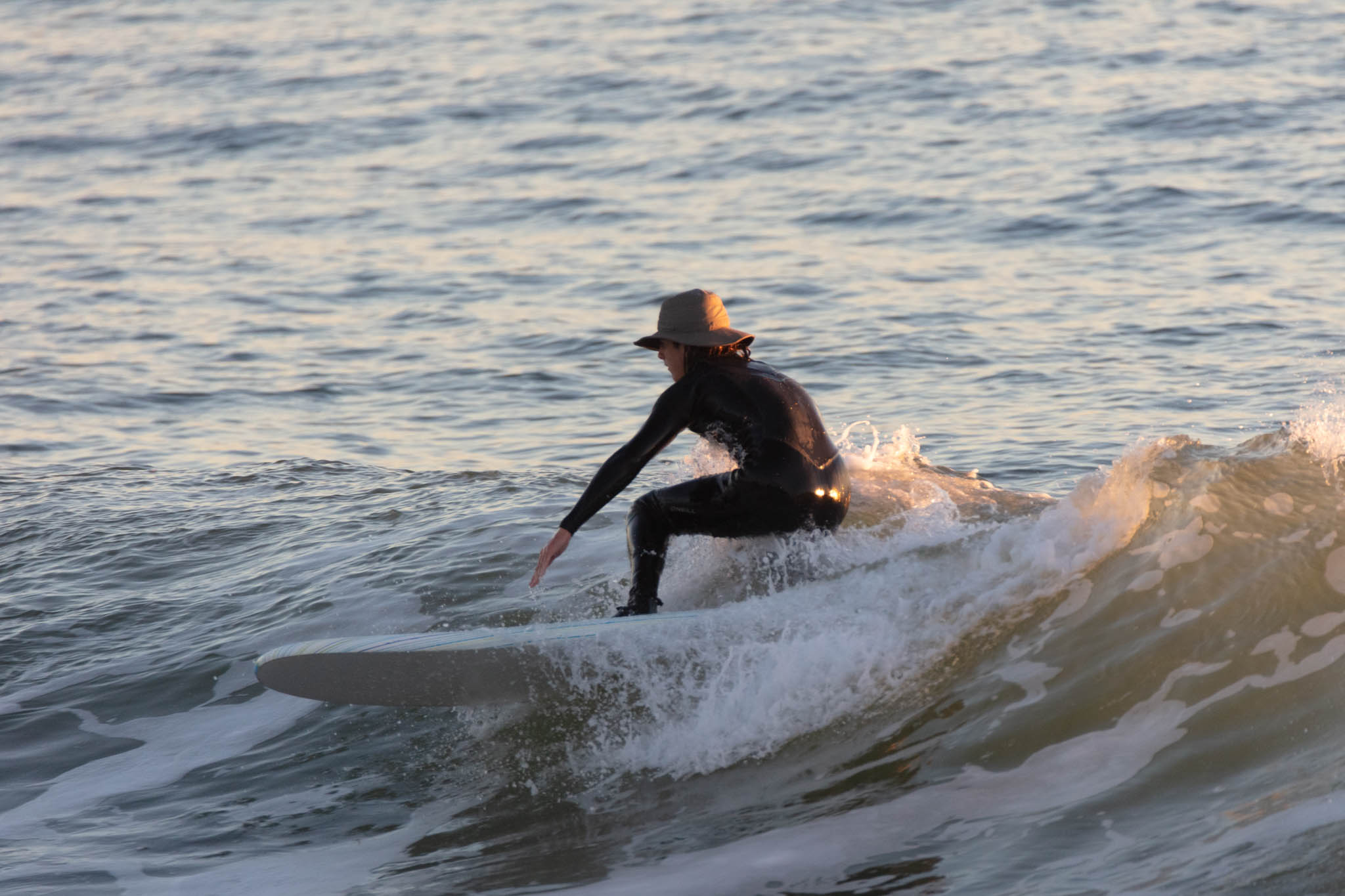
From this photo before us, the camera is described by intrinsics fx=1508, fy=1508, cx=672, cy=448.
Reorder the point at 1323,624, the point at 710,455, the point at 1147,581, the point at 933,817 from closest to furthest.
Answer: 1. the point at 933,817
2. the point at 1323,624
3. the point at 1147,581
4. the point at 710,455

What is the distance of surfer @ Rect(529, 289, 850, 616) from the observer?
20.4ft

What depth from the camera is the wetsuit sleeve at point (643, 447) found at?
6.25 metres

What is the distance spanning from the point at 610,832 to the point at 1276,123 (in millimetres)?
14963

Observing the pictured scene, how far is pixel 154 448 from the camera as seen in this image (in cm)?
1160

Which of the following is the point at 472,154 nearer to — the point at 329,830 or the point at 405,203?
the point at 405,203

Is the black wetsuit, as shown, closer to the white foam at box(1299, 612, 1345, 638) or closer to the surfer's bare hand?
the surfer's bare hand

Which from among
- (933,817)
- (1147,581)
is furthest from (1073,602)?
(933,817)

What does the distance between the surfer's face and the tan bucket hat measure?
6 centimetres

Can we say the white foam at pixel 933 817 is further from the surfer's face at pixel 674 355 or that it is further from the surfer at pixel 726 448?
the surfer's face at pixel 674 355

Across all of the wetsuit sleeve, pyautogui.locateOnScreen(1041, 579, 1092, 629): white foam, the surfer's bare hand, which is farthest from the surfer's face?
pyautogui.locateOnScreen(1041, 579, 1092, 629): white foam

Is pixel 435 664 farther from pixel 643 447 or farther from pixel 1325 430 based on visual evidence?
pixel 1325 430

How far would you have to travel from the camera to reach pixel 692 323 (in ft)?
20.6

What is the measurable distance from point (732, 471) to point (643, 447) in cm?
39

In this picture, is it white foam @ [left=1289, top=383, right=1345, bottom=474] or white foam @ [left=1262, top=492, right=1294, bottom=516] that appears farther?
white foam @ [left=1289, top=383, right=1345, bottom=474]
